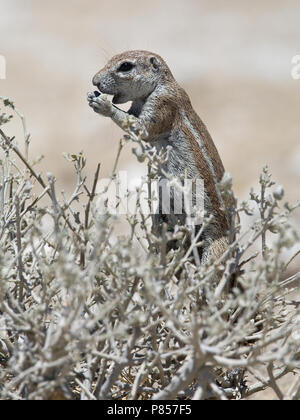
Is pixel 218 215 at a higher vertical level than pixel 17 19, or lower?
lower

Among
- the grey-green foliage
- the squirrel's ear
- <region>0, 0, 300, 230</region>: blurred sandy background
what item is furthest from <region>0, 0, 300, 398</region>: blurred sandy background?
the grey-green foliage

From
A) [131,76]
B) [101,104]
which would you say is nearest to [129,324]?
[101,104]

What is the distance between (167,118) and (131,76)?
34cm

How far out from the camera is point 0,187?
3508 millimetres

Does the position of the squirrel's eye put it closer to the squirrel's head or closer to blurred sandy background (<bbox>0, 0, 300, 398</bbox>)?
the squirrel's head

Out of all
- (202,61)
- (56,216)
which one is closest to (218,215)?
(56,216)

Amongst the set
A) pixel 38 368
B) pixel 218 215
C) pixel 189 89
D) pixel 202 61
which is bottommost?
pixel 38 368

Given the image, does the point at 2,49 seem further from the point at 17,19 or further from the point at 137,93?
the point at 137,93

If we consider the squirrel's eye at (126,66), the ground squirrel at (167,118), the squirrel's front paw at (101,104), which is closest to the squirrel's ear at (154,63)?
the ground squirrel at (167,118)

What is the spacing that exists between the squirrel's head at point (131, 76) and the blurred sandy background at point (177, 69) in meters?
4.83

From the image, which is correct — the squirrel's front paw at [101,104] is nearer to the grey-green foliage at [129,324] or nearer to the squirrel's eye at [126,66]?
the squirrel's eye at [126,66]

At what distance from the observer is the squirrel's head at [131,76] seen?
13.9 feet

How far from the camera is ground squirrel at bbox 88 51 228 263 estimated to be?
3.90 m
